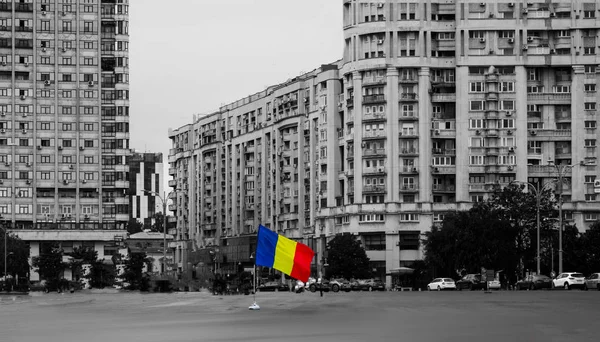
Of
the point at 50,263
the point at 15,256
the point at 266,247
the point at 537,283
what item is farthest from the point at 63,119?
the point at 266,247

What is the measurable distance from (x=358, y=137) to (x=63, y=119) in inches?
1399

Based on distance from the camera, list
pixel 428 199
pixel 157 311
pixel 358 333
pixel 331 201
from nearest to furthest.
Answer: pixel 358 333, pixel 157 311, pixel 428 199, pixel 331 201

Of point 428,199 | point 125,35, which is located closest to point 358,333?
point 428,199

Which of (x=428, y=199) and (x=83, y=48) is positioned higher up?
(x=83, y=48)

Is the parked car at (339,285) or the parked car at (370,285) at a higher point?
the parked car at (339,285)

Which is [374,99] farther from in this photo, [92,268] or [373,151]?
[92,268]

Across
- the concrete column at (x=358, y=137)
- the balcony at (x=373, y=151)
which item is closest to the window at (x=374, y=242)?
the concrete column at (x=358, y=137)

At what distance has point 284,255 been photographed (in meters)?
47.3

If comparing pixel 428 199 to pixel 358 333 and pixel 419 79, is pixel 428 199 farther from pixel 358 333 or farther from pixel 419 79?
pixel 358 333

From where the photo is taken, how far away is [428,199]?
485 feet

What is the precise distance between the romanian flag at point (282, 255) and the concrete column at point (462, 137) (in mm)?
101227

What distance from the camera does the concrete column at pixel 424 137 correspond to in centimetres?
14812

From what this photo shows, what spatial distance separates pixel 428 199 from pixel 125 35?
4150cm

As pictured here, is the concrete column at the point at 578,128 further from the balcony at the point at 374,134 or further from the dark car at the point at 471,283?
the dark car at the point at 471,283
